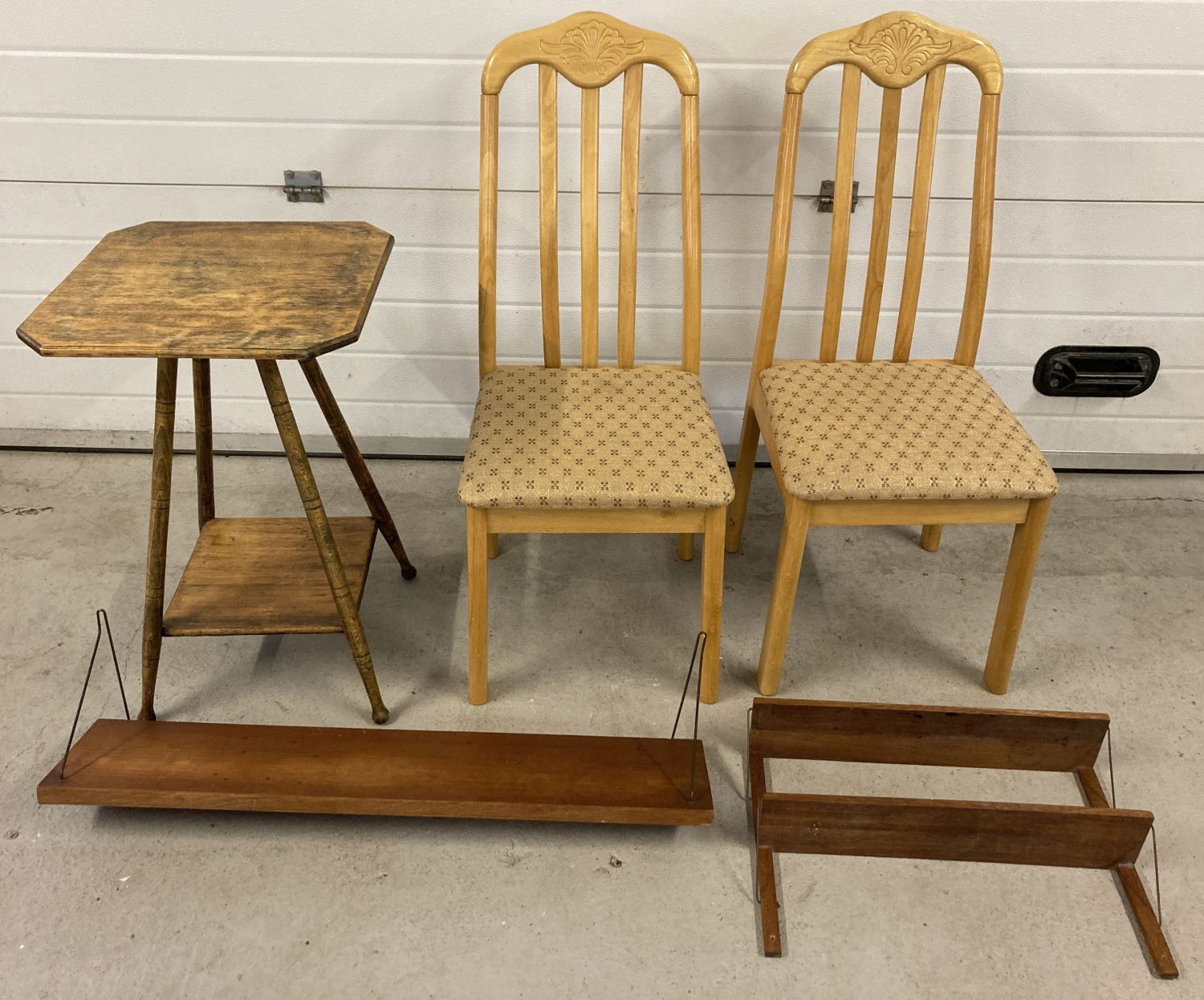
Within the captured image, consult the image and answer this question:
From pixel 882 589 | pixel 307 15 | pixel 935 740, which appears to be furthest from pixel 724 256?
pixel 935 740

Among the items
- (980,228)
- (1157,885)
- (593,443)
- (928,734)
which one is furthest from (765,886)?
(980,228)

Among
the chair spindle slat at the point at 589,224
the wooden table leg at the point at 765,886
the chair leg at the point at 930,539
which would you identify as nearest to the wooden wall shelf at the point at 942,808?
the wooden table leg at the point at 765,886

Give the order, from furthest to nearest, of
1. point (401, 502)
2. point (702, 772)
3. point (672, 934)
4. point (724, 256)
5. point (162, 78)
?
point (401, 502), point (724, 256), point (162, 78), point (702, 772), point (672, 934)

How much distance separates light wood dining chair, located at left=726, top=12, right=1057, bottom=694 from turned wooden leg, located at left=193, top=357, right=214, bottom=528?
105 centimetres

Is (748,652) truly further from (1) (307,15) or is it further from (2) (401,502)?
(1) (307,15)

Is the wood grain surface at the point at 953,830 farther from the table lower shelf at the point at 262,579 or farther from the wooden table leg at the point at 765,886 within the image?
the table lower shelf at the point at 262,579

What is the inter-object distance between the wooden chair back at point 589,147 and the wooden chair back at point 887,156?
0.54 ft

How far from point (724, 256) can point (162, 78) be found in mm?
1269

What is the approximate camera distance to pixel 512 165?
7.03 feet

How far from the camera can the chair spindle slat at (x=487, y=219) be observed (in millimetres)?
1775

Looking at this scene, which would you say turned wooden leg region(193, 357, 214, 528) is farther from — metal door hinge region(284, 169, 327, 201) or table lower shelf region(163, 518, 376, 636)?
metal door hinge region(284, 169, 327, 201)

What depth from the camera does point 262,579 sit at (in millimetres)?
1872

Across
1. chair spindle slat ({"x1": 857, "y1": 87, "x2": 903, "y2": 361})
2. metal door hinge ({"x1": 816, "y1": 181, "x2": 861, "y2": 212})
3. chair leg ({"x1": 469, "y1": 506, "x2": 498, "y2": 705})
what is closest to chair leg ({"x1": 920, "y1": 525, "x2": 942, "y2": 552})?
chair spindle slat ({"x1": 857, "y1": 87, "x2": 903, "y2": 361})

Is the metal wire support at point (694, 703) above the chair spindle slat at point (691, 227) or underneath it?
underneath
